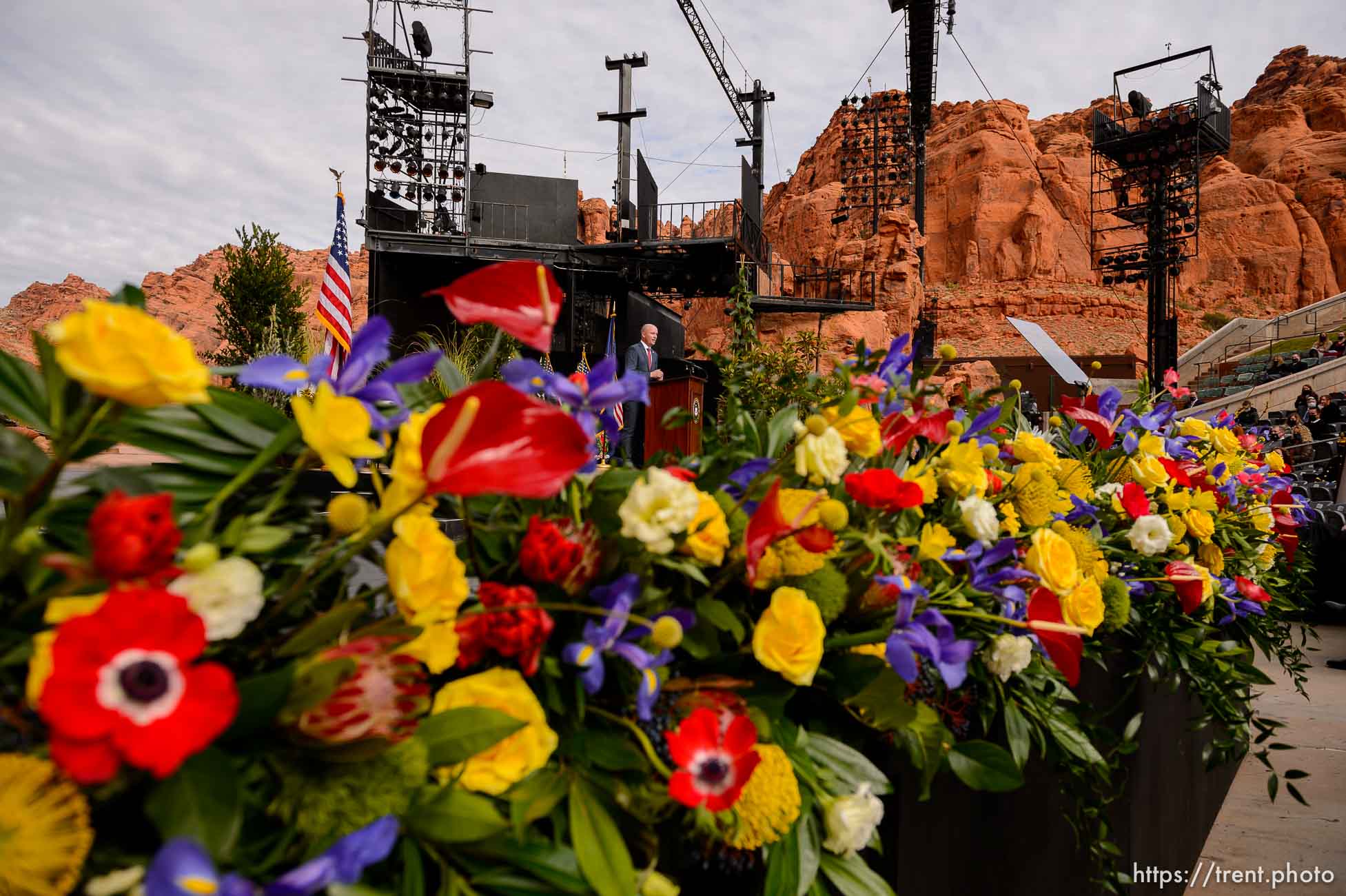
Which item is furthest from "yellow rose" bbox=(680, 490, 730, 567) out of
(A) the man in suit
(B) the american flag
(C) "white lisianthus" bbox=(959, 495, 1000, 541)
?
(B) the american flag

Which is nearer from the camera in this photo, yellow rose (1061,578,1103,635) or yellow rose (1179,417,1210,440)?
yellow rose (1061,578,1103,635)

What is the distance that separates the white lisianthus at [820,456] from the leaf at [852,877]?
0.28 metres

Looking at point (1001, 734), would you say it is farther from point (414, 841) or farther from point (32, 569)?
point (32, 569)

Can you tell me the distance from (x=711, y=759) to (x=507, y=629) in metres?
0.15

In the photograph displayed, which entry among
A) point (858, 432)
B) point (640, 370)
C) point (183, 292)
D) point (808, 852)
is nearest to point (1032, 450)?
point (858, 432)

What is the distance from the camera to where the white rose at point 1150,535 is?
101cm

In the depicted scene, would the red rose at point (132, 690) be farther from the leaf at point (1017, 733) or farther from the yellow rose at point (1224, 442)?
the yellow rose at point (1224, 442)

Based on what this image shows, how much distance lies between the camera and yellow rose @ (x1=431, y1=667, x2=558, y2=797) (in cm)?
38

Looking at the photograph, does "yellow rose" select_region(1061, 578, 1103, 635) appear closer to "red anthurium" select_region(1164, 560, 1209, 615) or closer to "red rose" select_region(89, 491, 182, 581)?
"red anthurium" select_region(1164, 560, 1209, 615)

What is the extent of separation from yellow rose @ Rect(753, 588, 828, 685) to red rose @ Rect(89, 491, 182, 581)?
35 cm

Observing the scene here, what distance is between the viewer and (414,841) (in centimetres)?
35

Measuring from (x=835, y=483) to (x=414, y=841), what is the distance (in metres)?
0.44

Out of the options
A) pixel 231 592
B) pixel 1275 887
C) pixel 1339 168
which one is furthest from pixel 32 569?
pixel 1339 168

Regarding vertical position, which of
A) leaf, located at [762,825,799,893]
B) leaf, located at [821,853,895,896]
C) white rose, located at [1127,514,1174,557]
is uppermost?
white rose, located at [1127,514,1174,557]
